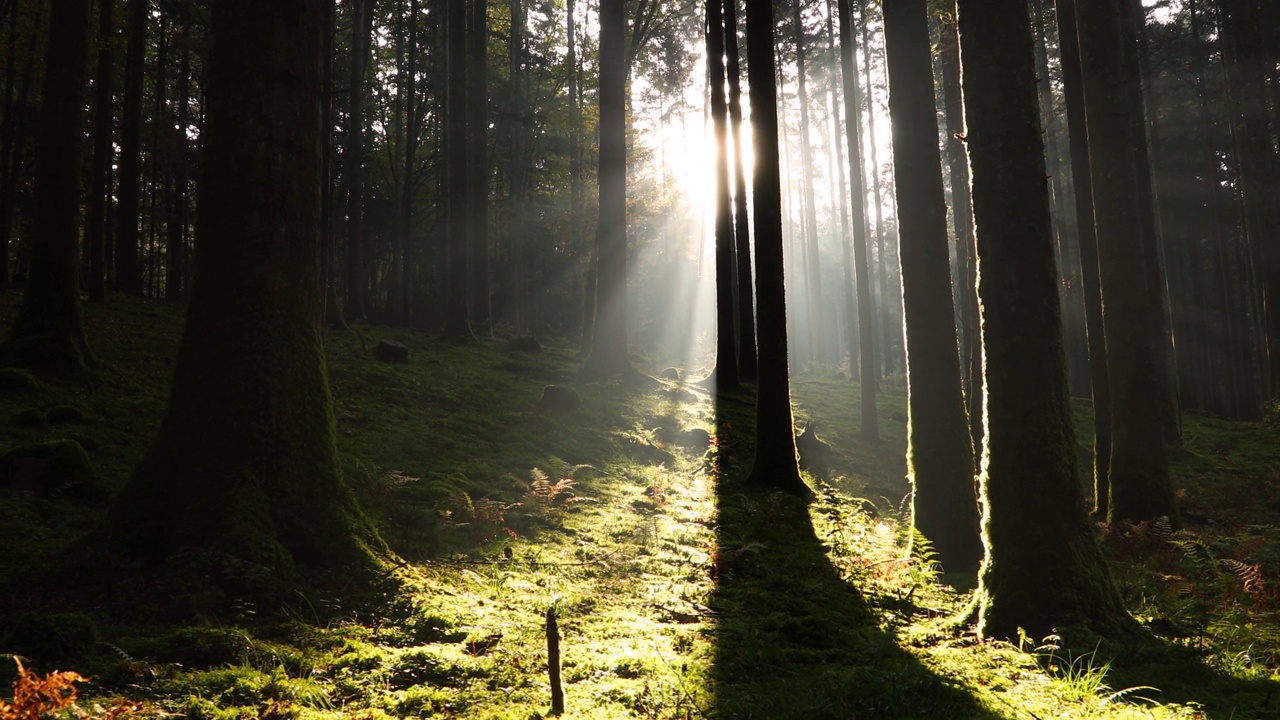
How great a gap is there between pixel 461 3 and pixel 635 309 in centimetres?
2493

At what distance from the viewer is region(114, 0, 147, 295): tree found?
59.1 ft

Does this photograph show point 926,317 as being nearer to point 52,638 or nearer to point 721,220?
point 52,638

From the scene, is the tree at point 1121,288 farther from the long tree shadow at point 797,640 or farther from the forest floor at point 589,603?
the long tree shadow at point 797,640

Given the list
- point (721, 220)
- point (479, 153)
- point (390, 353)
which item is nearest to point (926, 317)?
point (721, 220)

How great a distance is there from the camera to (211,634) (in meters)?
4.06

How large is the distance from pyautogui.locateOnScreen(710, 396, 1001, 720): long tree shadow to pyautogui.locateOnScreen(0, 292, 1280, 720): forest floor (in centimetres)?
2

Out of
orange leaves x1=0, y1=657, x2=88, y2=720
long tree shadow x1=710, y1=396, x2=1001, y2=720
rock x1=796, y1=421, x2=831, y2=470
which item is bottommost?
long tree shadow x1=710, y1=396, x2=1001, y2=720

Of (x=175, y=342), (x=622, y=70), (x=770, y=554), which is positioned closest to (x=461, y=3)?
(x=622, y=70)

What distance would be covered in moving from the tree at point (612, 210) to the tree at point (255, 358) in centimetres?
1083

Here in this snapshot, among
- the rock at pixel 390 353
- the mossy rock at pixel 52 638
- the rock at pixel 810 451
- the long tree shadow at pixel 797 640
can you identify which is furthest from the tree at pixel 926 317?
the rock at pixel 390 353

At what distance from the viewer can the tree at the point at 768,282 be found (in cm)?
1034

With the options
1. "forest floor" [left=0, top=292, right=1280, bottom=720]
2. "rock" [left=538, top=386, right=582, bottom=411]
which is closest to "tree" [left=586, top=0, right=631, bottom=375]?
"rock" [left=538, top=386, right=582, bottom=411]

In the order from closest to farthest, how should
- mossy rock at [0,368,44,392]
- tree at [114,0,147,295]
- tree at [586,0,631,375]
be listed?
mossy rock at [0,368,44,392]
tree at [586,0,631,375]
tree at [114,0,147,295]

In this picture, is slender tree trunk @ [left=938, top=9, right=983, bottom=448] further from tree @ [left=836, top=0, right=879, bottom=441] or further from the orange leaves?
the orange leaves
